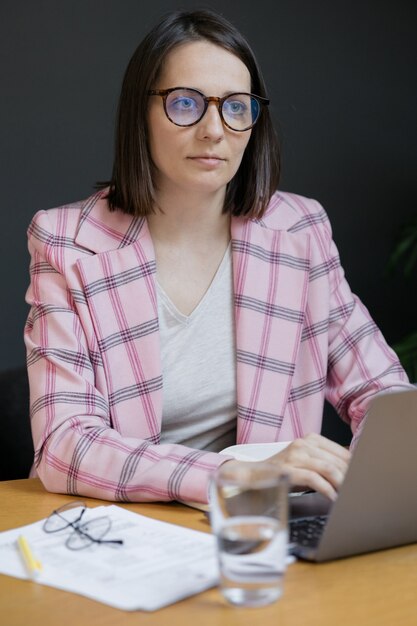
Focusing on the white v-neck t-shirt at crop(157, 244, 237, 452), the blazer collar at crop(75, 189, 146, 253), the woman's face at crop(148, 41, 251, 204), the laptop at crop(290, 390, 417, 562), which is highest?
the woman's face at crop(148, 41, 251, 204)

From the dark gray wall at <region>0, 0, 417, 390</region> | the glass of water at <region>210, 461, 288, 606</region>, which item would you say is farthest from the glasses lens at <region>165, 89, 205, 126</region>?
the dark gray wall at <region>0, 0, 417, 390</region>

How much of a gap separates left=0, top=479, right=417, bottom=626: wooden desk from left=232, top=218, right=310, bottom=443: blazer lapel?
2.29ft

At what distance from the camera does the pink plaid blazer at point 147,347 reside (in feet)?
5.39

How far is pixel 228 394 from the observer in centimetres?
201

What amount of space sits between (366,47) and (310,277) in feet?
5.62

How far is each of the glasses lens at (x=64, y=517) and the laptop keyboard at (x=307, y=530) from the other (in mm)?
296

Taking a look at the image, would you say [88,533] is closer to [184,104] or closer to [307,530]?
[307,530]

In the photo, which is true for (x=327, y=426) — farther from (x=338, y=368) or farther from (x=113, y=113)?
(x=338, y=368)

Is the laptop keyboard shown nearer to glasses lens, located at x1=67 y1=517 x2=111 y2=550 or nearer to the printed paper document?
the printed paper document

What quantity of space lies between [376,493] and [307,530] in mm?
132

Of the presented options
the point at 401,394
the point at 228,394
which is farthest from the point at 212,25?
the point at 401,394

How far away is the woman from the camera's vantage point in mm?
1889

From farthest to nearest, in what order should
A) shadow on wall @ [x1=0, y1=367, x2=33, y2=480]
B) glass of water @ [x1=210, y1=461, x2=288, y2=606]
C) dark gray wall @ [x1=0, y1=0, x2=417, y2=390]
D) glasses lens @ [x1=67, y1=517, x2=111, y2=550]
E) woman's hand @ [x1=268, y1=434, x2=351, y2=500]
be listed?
dark gray wall @ [x1=0, y1=0, x2=417, y2=390] → shadow on wall @ [x1=0, y1=367, x2=33, y2=480] → woman's hand @ [x1=268, y1=434, x2=351, y2=500] → glasses lens @ [x1=67, y1=517, x2=111, y2=550] → glass of water @ [x1=210, y1=461, x2=288, y2=606]

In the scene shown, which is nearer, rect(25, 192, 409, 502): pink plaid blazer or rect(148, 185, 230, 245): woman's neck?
rect(25, 192, 409, 502): pink plaid blazer
